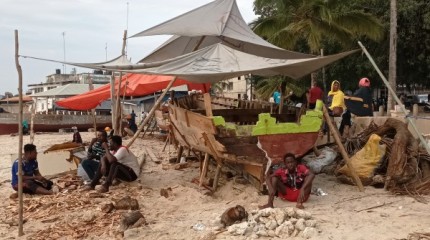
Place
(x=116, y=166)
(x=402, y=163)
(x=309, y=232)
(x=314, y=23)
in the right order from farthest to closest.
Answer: (x=314, y=23) < (x=116, y=166) < (x=402, y=163) < (x=309, y=232)

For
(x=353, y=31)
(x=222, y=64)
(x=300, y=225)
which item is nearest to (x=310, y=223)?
(x=300, y=225)

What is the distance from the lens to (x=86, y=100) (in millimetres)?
14406

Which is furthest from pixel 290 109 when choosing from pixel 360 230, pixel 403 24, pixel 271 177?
pixel 403 24

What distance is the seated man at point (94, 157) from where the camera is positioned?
830 cm

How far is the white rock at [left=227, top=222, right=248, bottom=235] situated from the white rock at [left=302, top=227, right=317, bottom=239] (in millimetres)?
647

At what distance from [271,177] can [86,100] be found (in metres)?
9.64

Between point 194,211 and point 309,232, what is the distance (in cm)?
196

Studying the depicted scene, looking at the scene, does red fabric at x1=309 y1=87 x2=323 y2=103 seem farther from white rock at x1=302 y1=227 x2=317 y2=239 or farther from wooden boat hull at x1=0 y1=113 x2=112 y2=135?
wooden boat hull at x1=0 y1=113 x2=112 y2=135

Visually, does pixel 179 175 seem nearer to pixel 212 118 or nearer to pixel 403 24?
pixel 212 118

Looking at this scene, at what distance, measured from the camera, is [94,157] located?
29.0 feet

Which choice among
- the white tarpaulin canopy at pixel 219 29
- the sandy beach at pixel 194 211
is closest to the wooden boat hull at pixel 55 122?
the white tarpaulin canopy at pixel 219 29

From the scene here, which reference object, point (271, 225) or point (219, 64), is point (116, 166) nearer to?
point (219, 64)

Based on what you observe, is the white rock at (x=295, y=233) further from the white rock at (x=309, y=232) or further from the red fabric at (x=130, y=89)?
the red fabric at (x=130, y=89)

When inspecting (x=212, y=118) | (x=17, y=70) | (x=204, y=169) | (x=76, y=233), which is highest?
(x=17, y=70)
